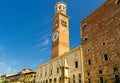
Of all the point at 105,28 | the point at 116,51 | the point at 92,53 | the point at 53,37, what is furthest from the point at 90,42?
the point at 53,37

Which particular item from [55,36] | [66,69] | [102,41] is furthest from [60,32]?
[102,41]

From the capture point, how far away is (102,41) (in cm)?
2602

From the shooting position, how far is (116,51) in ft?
75.7

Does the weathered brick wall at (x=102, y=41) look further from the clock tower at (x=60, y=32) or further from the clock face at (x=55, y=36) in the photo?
the clock face at (x=55, y=36)

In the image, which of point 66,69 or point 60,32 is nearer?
point 66,69

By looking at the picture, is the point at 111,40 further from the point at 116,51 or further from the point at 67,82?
the point at 67,82

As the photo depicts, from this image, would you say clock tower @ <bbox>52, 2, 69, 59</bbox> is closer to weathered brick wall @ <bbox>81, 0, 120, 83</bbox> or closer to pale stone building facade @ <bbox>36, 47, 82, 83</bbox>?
pale stone building facade @ <bbox>36, 47, 82, 83</bbox>

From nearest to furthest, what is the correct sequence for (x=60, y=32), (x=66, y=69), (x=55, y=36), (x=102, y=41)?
(x=102, y=41)
(x=66, y=69)
(x=60, y=32)
(x=55, y=36)

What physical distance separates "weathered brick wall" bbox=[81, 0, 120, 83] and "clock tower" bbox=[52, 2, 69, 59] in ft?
58.2

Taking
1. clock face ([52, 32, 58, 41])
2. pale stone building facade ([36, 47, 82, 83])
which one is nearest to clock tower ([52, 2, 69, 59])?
clock face ([52, 32, 58, 41])

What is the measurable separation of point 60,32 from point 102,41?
25067 mm

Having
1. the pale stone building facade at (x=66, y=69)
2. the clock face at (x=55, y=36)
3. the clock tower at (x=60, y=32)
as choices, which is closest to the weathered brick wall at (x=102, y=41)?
the pale stone building facade at (x=66, y=69)

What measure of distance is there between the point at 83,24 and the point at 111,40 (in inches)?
365

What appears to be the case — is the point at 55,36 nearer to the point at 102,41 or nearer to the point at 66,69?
the point at 66,69
